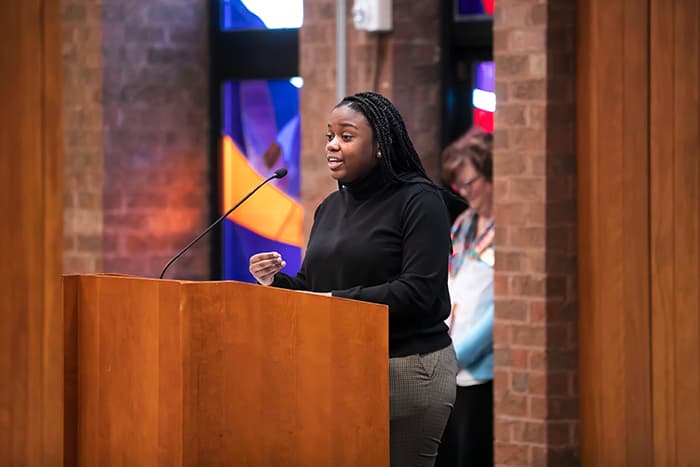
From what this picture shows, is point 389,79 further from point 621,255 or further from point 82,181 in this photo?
point 621,255

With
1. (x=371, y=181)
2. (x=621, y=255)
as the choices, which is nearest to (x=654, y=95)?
(x=621, y=255)

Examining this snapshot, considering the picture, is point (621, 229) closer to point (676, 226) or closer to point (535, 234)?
point (676, 226)

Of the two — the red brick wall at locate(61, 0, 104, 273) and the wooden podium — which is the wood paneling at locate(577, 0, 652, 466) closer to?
the wooden podium

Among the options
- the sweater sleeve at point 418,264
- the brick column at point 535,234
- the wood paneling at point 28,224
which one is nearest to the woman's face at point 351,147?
the sweater sleeve at point 418,264

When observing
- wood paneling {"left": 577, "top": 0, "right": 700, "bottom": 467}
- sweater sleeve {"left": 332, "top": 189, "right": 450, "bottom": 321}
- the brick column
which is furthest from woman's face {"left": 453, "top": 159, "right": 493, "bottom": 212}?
sweater sleeve {"left": 332, "top": 189, "right": 450, "bottom": 321}

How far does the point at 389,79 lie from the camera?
6.39 m

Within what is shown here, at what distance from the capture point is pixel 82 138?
6.97 metres

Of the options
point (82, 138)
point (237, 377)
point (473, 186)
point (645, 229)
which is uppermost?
point (82, 138)

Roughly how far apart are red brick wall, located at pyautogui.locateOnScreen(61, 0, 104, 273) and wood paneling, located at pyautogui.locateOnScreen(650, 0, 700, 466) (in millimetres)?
3785

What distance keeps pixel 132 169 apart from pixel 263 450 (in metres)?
4.42

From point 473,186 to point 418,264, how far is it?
103 inches

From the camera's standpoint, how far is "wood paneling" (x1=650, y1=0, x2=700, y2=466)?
389 cm

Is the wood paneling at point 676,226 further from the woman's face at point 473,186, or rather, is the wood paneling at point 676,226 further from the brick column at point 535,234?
the woman's face at point 473,186

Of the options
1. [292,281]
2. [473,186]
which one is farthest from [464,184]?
[292,281]
